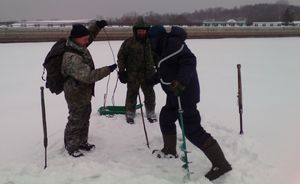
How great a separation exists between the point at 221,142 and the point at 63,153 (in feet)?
7.85

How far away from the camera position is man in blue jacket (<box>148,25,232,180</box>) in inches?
191

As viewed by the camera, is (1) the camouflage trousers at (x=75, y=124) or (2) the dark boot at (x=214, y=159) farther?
(1) the camouflage trousers at (x=75, y=124)

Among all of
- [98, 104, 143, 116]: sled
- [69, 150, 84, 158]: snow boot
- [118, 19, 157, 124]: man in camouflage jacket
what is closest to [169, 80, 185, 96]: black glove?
[69, 150, 84, 158]: snow boot

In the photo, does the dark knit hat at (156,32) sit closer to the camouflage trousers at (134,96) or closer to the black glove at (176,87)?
the black glove at (176,87)

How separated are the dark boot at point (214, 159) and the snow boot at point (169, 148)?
709 millimetres

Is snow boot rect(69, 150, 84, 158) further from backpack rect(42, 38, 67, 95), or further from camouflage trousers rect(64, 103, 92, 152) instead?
backpack rect(42, 38, 67, 95)

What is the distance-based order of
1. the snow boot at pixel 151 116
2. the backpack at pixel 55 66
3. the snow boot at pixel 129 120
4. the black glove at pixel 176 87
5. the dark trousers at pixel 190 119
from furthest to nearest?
the snow boot at pixel 151 116, the snow boot at pixel 129 120, the backpack at pixel 55 66, the dark trousers at pixel 190 119, the black glove at pixel 176 87

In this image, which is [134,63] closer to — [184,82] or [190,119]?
[190,119]

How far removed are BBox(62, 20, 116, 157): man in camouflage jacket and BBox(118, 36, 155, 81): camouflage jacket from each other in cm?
170

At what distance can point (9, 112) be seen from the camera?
916 centimetres

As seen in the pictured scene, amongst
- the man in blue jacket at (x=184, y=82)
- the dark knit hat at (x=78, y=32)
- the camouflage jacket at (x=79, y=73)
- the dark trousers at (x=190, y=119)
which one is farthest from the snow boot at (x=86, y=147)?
the dark knit hat at (x=78, y=32)

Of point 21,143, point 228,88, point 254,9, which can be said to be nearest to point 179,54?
point 21,143

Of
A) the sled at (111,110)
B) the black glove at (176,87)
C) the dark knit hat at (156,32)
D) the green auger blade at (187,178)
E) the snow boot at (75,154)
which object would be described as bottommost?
the green auger blade at (187,178)

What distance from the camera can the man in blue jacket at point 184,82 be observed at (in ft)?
15.9
